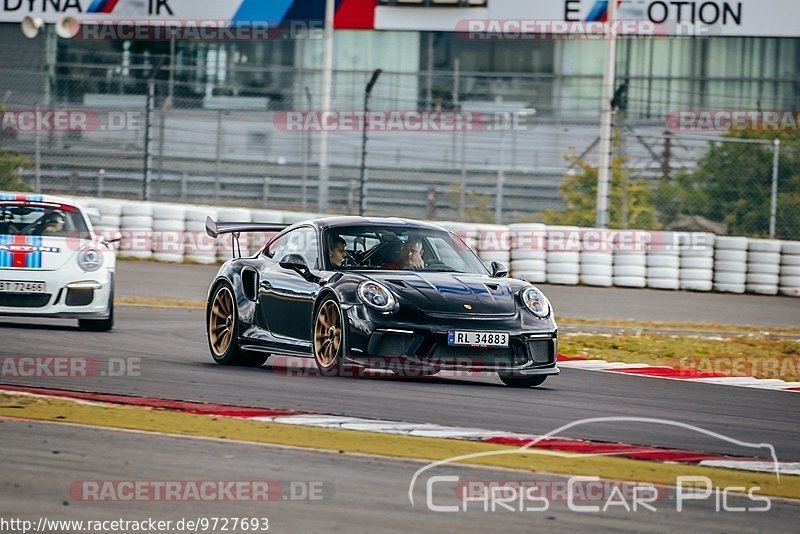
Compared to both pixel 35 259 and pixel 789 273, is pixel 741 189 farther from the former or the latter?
pixel 35 259

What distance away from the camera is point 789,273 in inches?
804

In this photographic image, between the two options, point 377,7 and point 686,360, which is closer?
point 686,360

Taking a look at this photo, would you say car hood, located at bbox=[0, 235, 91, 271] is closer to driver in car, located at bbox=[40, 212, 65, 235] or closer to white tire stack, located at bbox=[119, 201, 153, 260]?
driver in car, located at bbox=[40, 212, 65, 235]

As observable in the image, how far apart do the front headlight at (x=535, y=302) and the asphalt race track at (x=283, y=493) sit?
11.4 feet

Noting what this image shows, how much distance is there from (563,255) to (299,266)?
11.0m

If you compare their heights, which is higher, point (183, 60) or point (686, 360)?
point (183, 60)

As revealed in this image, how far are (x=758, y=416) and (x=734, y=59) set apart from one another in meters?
23.4

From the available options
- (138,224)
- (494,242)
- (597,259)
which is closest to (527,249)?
(494,242)

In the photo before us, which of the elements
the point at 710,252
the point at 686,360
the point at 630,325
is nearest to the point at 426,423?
the point at 686,360

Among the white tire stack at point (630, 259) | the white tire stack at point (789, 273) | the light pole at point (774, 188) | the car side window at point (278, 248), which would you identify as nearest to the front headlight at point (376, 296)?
the car side window at point (278, 248)

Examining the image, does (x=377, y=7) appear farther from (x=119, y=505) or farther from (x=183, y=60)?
(x=119, y=505)

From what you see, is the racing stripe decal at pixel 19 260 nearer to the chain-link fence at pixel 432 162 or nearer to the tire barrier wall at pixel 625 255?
the tire barrier wall at pixel 625 255

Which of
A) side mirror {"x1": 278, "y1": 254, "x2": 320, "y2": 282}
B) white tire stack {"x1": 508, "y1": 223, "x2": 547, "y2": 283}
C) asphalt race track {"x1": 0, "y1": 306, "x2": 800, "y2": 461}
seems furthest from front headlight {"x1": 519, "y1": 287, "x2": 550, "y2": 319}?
white tire stack {"x1": 508, "y1": 223, "x2": 547, "y2": 283}

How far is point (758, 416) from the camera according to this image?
859 cm
